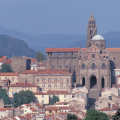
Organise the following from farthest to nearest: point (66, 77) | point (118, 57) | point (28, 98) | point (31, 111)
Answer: point (118, 57), point (66, 77), point (28, 98), point (31, 111)

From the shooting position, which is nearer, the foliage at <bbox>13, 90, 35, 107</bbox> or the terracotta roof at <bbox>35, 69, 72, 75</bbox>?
the foliage at <bbox>13, 90, 35, 107</bbox>

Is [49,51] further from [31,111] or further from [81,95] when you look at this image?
[31,111]

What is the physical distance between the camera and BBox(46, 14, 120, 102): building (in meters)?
122

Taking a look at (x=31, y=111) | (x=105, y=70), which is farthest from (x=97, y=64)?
(x=31, y=111)

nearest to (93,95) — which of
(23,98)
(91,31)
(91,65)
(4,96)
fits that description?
(91,65)

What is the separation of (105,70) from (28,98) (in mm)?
20113

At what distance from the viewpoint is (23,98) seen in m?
112

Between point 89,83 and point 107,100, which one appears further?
point 89,83

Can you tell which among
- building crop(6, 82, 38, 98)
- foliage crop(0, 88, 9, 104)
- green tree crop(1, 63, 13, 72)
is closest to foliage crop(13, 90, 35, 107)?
foliage crop(0, 88, 9, 104)

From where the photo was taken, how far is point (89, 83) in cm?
12169

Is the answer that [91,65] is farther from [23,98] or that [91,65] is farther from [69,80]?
[23,98]

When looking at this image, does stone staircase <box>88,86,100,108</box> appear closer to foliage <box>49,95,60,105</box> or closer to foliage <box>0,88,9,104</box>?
foliage <box>49,95,60,105</box>

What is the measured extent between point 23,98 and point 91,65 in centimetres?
1940

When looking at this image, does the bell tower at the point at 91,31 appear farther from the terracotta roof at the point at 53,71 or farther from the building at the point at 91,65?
the terracotta roof at the point at 53,71
